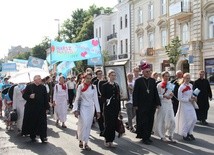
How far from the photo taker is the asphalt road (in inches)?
317

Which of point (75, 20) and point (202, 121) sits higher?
point (75, 20)

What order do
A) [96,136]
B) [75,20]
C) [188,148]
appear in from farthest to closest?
[75,20], [96,136], [188,148]

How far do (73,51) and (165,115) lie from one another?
14.7m

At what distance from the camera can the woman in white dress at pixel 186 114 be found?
9.34 m

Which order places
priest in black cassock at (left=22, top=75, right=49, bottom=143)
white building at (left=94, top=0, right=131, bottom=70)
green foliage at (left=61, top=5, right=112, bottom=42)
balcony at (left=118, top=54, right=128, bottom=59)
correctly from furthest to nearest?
green foliage at (left=61, top=5, right=112, bottom=42), balcony at (left=118, top=54, right=128, bottom=59), white building at (left=94, top=0, right=131, bottom=70), priest in black cassock at (left=22, top=75, right=49, bottom=143)

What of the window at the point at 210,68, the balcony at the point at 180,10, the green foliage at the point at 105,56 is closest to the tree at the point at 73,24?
the green foliage at the point at 105,56

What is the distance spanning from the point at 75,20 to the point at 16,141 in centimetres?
6557

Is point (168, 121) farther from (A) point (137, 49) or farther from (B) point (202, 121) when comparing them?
(A) point (137, 49)

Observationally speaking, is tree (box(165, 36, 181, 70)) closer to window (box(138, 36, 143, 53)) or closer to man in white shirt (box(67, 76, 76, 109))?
window (box(138, 36, 143, 53))

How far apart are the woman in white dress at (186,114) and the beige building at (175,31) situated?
2049cm

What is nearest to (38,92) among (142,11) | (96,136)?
(96,136)

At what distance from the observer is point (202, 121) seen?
12164 mm

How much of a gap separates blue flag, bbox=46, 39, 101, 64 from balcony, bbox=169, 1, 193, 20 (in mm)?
11907

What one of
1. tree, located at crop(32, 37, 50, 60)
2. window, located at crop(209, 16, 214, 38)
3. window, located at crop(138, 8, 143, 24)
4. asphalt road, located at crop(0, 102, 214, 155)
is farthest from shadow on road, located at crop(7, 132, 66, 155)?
tree, located at crop(32, 37, 50, 60)
